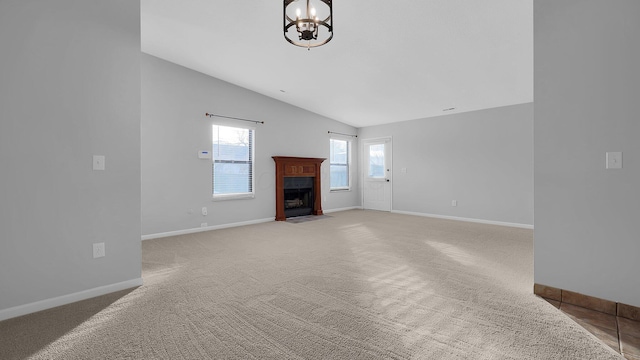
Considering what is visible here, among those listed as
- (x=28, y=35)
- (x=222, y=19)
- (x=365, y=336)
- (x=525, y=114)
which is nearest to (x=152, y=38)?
(x=222, y=19)

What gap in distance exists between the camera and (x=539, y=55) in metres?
2.38

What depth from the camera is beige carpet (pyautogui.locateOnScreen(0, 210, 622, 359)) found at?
165 cm

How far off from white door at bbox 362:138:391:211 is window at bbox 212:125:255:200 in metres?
3.63

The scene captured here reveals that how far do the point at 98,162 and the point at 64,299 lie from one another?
1.17 metres

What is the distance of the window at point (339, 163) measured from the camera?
7.88m

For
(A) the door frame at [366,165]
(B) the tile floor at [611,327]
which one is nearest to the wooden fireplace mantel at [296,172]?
(A) the door frame at [366,165]

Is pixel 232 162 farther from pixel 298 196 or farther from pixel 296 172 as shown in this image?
pixel 298 196

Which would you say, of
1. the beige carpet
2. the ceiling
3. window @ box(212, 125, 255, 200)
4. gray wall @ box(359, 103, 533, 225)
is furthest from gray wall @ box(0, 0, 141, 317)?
gray wall @ box(359, 103, 533, 225)

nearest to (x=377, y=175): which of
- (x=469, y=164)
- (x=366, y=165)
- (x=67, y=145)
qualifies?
(x=366, y=165)

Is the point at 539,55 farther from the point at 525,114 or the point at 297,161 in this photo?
the point at 297,161

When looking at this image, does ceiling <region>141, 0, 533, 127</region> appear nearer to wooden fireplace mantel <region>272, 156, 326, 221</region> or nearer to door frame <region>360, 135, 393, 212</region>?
wooden fireplace mantel <region>272, 156, 326, 221</region>

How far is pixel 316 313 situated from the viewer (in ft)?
6.84

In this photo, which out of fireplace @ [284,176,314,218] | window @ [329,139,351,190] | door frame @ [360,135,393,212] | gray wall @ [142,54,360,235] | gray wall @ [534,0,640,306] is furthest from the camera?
window @ [329,139,351,190]

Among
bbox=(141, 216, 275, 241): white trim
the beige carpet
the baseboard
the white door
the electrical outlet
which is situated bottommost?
the beige carpet
